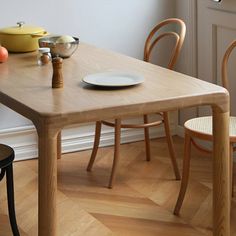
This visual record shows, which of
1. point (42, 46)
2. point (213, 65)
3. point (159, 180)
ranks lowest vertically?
point (159, 180)

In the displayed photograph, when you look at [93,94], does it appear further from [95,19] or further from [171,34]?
[95,19]

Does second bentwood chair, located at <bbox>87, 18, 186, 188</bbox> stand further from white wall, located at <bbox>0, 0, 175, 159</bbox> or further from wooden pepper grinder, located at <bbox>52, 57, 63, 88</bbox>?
wooden pepper grinder, located at <bbox>52, 57, 63, 88</bbox>

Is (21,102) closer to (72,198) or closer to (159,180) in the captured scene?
(72,198)

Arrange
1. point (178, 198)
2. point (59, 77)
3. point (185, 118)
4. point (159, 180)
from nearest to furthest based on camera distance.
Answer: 1. point (59, 77)
2. point (178, 198)
3. point (159, 180)
4. point (185, 118)

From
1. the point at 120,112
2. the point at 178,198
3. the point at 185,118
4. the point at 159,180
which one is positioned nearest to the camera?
the point at 120,112

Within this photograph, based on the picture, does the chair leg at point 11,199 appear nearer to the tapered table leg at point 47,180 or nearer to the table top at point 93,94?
the table top at point 93,94

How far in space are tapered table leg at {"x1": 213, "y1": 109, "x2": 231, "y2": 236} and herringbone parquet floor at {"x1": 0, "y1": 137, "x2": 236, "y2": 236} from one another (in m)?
0.42

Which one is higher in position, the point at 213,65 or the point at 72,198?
the point at 213,65

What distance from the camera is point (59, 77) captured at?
288cm

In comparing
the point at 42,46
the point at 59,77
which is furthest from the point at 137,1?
the point at 59,77

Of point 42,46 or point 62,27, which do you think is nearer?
point 42,46

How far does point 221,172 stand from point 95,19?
6.19 ft

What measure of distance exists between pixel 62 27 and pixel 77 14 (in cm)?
13

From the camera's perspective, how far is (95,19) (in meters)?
4.49
